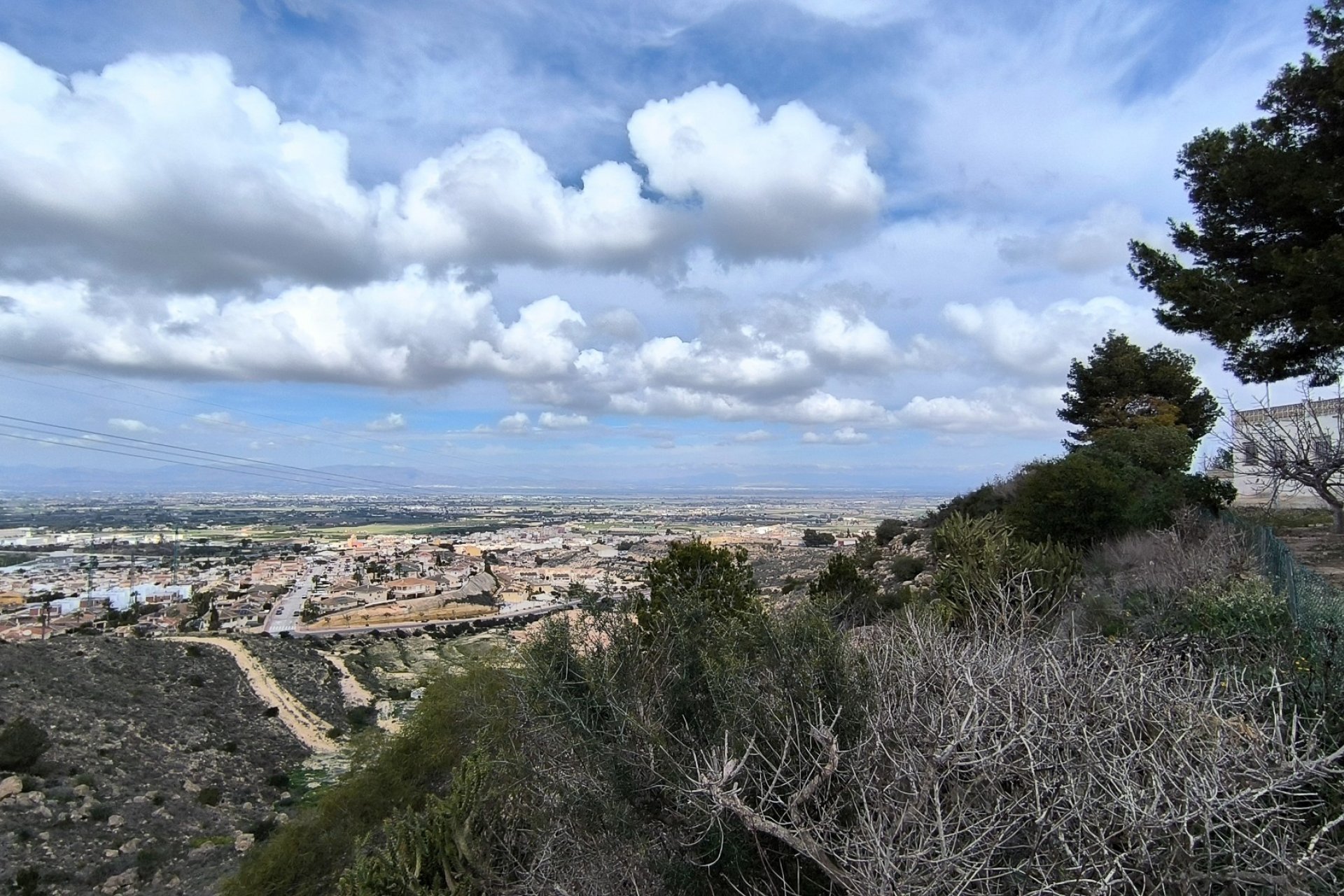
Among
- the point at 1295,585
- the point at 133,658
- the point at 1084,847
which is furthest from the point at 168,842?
the point at 1295,585

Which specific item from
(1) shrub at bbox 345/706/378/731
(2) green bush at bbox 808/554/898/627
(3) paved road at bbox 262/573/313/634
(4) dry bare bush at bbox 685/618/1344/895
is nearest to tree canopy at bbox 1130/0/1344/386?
(2) green bush at bbox 808/554/898/627

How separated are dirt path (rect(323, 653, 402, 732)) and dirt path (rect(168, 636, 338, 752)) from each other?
47 centimetres

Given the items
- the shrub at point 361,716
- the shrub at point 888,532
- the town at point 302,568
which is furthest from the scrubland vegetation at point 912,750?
the shrub at point 888,532

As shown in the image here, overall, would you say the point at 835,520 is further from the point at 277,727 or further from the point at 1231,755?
the point at 1231,755

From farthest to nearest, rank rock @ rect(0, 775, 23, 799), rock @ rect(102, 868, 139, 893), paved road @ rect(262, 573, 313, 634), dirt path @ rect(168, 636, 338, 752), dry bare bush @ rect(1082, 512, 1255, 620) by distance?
paved road @ rect(262, 573, 313, 634)
dirt path @ rect(168, 636, 338, 752)
rock @ rect(0, 775, 23, 799)
rock @ rect(102, 868, 139, 893)
dry bare bush @ rect(1082, 512, 1255, 620)

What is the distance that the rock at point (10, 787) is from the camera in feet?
54.8

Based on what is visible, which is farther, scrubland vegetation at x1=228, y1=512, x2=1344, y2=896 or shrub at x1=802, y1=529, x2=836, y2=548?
shrub at x1=802, y1=529, x2=836, y2=548

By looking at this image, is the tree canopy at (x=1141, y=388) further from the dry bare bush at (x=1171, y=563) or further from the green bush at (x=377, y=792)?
the green bush at (x=377, y=792)

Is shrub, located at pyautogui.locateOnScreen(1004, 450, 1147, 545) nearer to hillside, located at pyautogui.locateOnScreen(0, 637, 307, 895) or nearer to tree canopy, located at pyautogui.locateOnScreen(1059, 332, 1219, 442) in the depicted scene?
tree canopy, located at pyautogui.locateOnScreen(1059, 332, 1219, 442)

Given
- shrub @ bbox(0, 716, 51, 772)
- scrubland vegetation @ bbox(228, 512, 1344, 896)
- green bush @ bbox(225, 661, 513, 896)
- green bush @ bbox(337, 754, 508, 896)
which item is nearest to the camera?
scrubland vegetation @ bbox(228, 512, 1344, 896)

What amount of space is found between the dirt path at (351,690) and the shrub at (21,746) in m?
8.58

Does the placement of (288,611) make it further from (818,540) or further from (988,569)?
(988,569)

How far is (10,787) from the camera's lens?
16.9m

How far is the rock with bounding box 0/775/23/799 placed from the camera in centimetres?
1670
